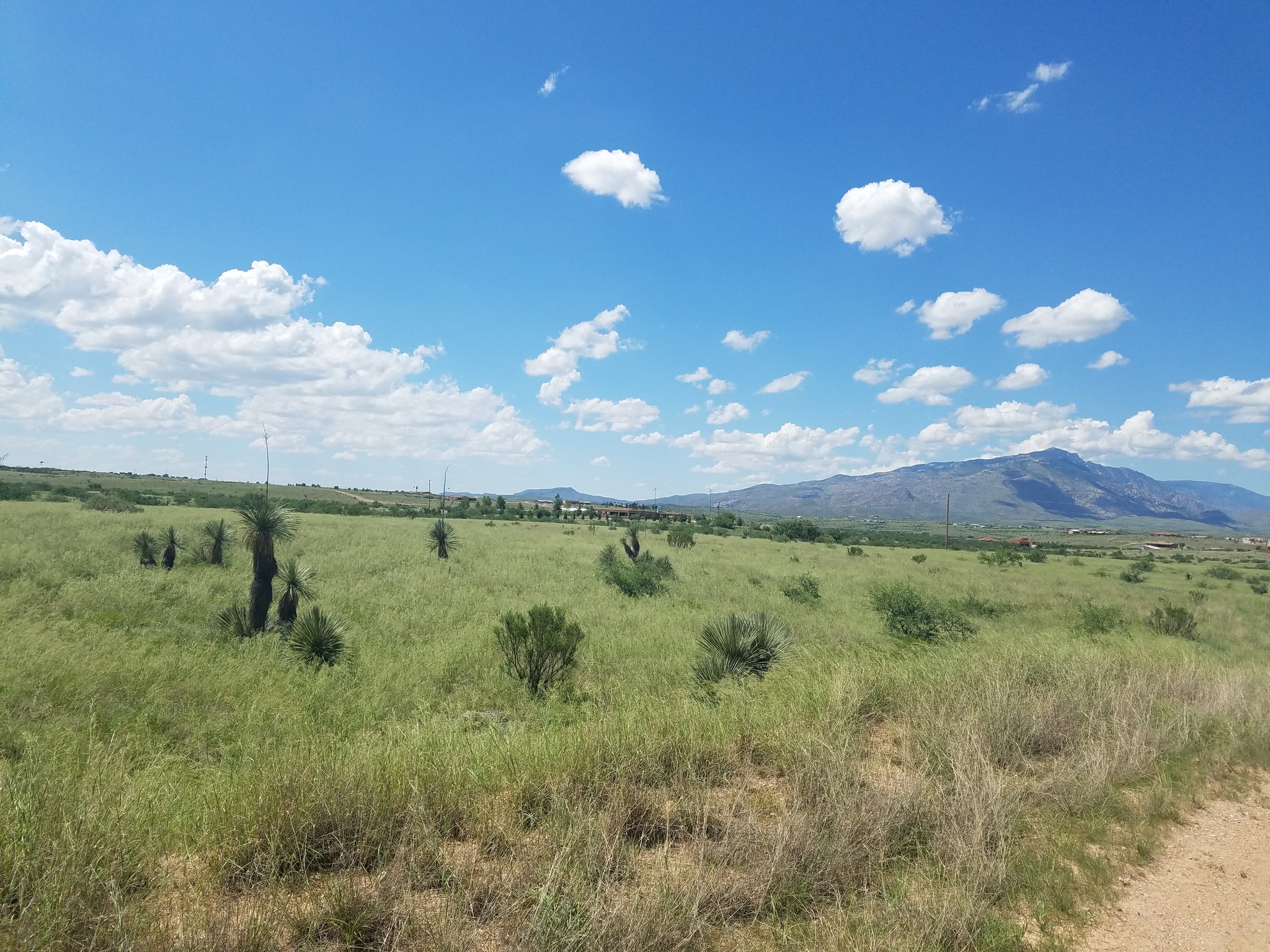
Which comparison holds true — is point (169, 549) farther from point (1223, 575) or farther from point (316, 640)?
point (1223, 575)

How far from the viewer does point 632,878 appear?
3.98m

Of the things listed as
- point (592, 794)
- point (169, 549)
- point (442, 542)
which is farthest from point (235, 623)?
point (442, 542)

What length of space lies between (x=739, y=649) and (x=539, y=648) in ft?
13.4

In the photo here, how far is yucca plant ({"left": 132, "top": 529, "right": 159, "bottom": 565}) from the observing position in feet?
74.0

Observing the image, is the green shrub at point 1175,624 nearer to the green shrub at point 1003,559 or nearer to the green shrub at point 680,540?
the green shrub at point 1003,559

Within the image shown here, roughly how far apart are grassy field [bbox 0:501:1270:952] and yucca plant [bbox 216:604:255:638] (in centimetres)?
148

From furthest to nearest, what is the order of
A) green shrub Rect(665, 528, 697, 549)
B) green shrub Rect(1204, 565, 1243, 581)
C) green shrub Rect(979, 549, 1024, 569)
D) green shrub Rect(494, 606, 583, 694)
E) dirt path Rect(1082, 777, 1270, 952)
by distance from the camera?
1. green shrub Rect(979, 549, 1024, 569)
2. green shrub Rect(665, 528, 697, 549)
3. green shrub Rect(1204, 565, 1243, 581)
4. green shrub Rect(494, 606, 583, 694)
5. dirt path Rect(1082, 777, 1270, 952)

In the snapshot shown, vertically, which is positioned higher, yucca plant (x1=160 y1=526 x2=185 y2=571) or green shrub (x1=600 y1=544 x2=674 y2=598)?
yucca plant (x1=160 y1=526 x2=185 y2=571)

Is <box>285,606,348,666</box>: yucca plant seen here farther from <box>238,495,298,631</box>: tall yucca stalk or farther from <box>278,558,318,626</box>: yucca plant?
<box>238,495,298,631</box>: tall yucca stalk

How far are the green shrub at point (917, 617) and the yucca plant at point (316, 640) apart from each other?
14973 millimetres

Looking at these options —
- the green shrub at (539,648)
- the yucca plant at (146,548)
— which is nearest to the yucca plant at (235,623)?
the green shrub at (539,648)

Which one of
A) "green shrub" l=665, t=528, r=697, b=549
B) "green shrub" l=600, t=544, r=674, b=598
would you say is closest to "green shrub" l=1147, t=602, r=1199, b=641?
"green shrub" l=600, t=544, r=674, b=598

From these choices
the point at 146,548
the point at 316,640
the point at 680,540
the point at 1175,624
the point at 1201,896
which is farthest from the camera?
the point at 680,540

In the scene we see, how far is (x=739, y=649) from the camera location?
10.7 metres
